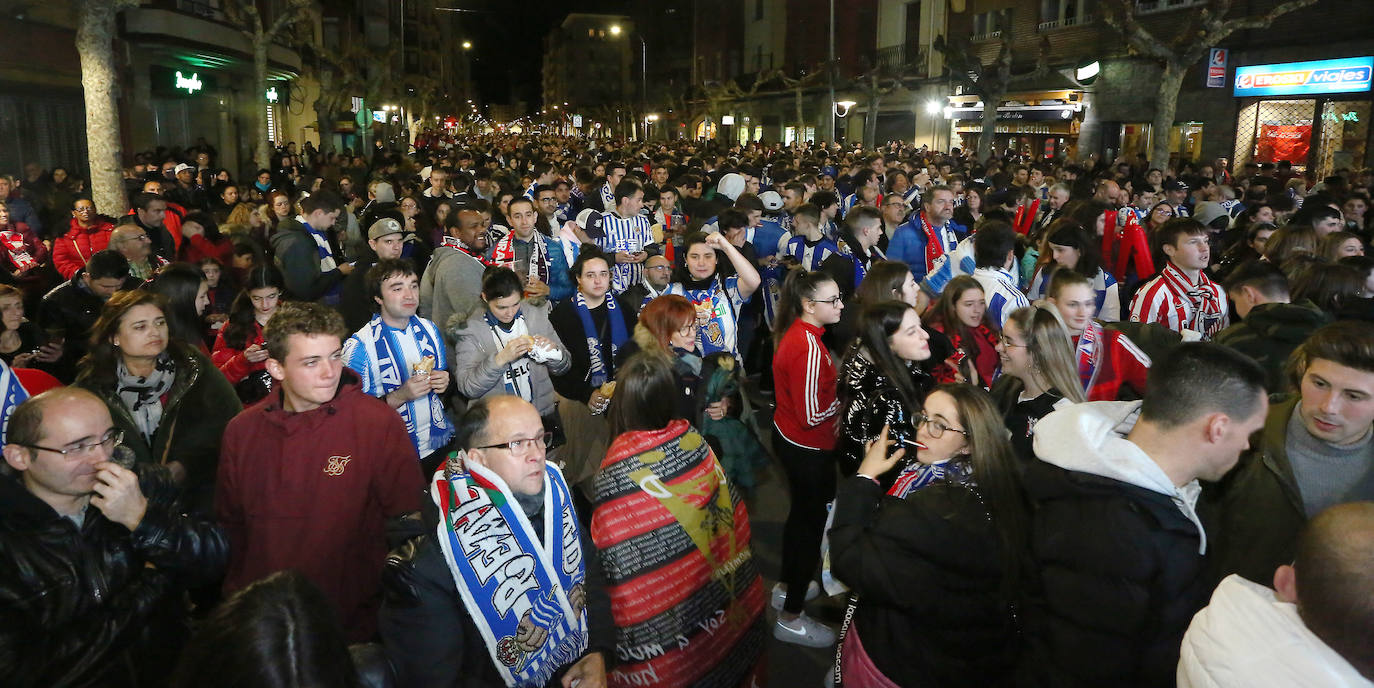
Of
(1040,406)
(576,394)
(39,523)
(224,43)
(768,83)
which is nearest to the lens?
(39,523)

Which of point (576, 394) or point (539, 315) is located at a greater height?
point (539, 315)

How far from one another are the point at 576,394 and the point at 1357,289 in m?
4.65

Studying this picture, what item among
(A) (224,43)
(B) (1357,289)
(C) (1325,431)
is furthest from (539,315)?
(A) (224,43)

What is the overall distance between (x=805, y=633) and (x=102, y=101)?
10379 millimetres

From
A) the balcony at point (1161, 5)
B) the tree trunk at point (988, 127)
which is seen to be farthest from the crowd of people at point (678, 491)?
the balcony at point (1161, 5)

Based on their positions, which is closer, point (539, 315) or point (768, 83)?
point (539, 315)

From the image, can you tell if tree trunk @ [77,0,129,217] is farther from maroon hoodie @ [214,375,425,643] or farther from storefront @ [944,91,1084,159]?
storefront @ [944,91,1084,159]

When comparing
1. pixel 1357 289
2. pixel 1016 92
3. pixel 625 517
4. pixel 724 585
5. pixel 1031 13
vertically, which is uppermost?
pixel 1031 13

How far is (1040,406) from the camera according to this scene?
4.03 m

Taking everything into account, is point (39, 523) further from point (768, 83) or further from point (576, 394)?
point (768, 83)

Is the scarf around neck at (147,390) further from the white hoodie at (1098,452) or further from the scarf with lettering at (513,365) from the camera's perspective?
the white hoodie at (1098,452)

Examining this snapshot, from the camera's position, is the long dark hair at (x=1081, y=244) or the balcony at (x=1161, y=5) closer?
the long dark hair at (x=1081, y=244)

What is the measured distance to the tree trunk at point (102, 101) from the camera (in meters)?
9.98

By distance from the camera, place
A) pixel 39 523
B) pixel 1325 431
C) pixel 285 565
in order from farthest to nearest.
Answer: pixel 285 565 → pixel 1325 431 → pixel 39 523
